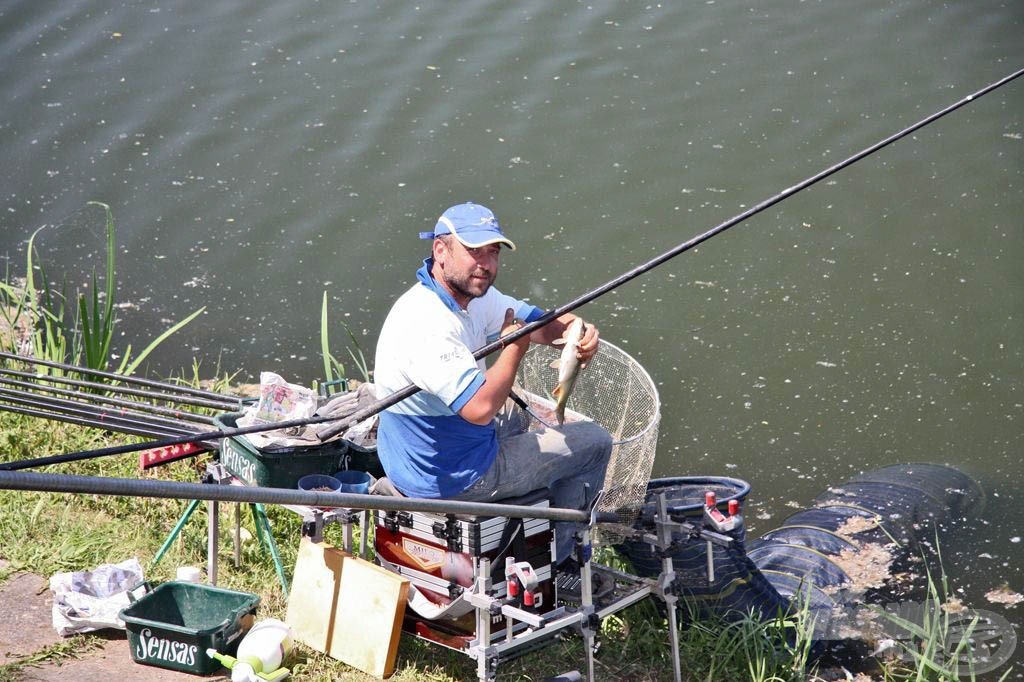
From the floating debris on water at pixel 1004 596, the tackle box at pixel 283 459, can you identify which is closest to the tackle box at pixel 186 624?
the tackle box at pixel 283 459

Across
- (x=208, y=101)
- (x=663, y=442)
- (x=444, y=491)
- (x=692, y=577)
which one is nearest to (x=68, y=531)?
(x=444, y=491)

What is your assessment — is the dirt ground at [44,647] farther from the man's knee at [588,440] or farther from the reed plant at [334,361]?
the man's knee at [588,440]

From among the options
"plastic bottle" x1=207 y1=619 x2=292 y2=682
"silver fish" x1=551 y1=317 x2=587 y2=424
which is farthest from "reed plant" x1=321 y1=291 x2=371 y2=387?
"silver fish" x1=551 y1=317 x2=587 y2=424

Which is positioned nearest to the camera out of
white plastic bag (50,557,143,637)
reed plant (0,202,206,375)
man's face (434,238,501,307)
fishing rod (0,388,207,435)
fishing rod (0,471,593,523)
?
fishing rod (0,471,593,523)

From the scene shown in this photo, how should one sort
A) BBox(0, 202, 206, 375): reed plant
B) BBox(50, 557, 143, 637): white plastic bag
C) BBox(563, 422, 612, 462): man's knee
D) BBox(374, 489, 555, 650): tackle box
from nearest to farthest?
BBox(374, 489, 555, 650): tackle box, BBox(563, 422, 612, 462): man's knee, BBox(50, 557, 143, 637): white plastic bag, BBox(0, 202, 206, 375): reed plant

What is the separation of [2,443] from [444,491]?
2601 mm

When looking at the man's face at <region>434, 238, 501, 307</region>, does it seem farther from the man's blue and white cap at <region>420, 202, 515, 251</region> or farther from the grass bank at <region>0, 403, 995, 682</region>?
the grass bank at <region>0, 403, 995, 682</region>

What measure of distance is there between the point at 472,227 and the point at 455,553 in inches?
37.4

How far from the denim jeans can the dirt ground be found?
3.55 ft

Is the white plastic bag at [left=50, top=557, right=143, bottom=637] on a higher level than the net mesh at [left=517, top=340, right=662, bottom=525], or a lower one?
lower

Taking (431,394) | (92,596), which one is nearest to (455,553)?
(431,394)

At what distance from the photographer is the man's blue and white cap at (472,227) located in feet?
11.2

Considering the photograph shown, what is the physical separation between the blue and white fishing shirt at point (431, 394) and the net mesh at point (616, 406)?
44cm

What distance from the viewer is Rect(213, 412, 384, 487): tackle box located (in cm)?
395
